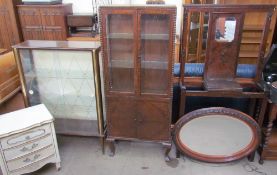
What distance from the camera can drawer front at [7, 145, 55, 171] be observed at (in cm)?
188

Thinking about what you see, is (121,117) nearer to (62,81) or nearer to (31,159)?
(62,81)

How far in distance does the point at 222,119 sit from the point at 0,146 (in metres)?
1.80

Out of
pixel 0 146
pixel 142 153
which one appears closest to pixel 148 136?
pixel 142 153

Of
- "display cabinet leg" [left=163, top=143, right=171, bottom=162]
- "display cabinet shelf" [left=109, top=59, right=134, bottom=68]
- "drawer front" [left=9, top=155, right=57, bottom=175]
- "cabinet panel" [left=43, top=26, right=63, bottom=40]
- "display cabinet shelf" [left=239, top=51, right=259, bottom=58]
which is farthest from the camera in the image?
"cabinet panel" [left=43, top=26, right=63, bottom=40]

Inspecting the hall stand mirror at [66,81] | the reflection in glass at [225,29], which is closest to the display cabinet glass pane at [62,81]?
the hall stand mirror at [66,81]

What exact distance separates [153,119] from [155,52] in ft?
1.91

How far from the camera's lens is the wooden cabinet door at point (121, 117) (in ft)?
6.84

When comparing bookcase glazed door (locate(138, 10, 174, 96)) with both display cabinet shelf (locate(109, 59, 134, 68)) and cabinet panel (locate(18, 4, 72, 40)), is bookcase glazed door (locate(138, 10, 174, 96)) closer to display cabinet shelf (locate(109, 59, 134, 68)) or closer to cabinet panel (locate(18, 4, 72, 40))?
display cabinet shelf (locate(109, 59, 134, 68))

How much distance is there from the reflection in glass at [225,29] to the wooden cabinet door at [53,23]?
8.44 ft

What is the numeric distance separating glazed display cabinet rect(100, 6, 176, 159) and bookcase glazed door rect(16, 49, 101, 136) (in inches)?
7.5

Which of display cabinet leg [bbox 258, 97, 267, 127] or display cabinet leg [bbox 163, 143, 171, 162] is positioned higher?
display cabinet leg [bbox 258, 97, 267, 127]

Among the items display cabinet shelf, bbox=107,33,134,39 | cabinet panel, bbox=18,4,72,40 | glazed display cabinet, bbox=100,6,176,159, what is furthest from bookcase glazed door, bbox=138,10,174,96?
cabinet panel, bbox=18,4,72,40

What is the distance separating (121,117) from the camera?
84.4 inches

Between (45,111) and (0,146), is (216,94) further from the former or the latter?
(0,146)
